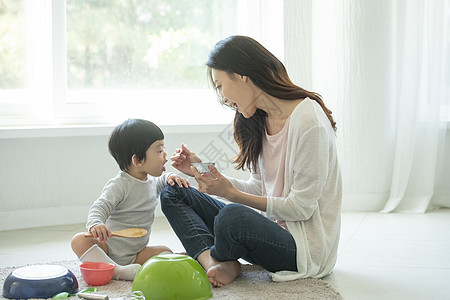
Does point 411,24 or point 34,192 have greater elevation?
point 411,24

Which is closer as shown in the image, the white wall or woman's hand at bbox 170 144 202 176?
woman's hand at bbox 170 144 202 176

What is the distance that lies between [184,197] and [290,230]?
1.23ft

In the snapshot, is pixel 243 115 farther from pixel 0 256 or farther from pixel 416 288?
pixel 0 256

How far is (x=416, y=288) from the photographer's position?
1.81 metres

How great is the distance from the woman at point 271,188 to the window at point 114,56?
3.99ft

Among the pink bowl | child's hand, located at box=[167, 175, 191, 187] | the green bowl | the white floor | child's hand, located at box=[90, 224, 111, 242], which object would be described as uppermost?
child's hand, located at box=[167, 175, 191, 187]

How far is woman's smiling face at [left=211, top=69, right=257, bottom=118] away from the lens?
1.86 metres

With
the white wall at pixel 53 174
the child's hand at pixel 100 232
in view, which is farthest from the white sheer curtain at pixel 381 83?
the child's hand at pixel 100 232

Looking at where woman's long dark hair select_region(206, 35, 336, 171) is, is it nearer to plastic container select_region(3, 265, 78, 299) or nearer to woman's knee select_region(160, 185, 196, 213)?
woman's knee select_region(160, 185, 196, 213)

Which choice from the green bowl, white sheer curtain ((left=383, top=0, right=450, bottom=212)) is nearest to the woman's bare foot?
the green bowl

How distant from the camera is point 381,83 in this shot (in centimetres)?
304


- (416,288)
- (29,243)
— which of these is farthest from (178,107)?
(416,288)

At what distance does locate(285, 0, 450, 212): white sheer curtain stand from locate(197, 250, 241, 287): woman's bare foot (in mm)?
1418

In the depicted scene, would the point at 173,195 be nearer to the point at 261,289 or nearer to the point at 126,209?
the point at 126,209
